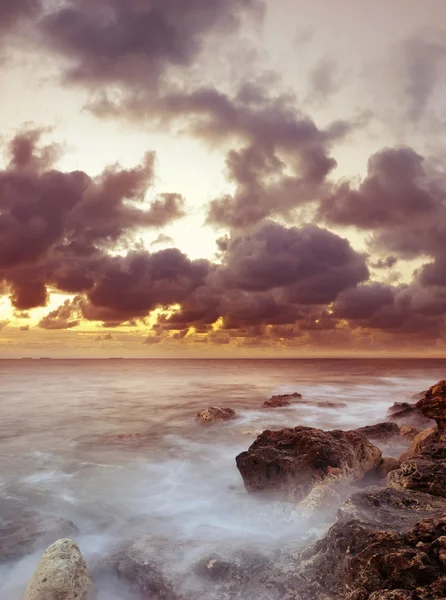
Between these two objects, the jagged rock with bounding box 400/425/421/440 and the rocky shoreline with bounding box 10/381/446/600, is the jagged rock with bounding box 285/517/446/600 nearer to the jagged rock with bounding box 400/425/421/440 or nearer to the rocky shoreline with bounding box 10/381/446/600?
the rocky shoreline with bounding box 10/381/446/600

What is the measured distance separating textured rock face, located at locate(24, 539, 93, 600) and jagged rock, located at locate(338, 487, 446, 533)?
3831 millimetres

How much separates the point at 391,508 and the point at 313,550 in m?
1.28

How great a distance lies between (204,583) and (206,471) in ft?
25.1

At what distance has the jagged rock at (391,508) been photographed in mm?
5484

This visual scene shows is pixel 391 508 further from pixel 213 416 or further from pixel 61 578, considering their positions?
pixel 213 416

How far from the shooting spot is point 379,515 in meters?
5.74

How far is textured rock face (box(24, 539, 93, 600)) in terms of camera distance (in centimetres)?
572

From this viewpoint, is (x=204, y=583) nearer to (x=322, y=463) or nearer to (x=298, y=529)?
(x=298, y=529)

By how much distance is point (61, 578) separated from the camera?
5.84 metres

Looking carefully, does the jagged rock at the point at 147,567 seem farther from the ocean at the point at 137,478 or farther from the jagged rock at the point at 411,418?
the jagged rock at the point at 411,418

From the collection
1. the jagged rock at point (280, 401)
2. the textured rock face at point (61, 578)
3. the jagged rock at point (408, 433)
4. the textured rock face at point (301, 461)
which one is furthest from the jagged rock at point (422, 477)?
the jagged rock at point (280, 401)

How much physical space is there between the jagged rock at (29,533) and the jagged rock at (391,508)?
5.76 meters

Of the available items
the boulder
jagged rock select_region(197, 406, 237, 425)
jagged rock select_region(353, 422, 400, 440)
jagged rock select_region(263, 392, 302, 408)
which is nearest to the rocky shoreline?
the boulder

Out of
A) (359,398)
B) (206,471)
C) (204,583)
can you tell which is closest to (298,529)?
(204,583)
